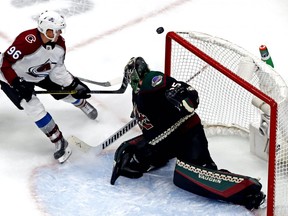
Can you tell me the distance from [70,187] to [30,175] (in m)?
0.23

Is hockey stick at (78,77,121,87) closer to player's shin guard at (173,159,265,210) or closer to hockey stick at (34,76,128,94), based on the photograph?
hockey stick at (34,76,128,94)

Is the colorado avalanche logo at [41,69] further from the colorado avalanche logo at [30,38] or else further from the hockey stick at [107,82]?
the hockey stick at [107,82]

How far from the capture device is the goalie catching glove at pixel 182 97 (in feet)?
12.2

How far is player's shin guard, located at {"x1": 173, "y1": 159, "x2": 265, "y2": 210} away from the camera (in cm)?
379

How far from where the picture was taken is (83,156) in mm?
4258

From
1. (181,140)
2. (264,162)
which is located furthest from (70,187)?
(264,162)

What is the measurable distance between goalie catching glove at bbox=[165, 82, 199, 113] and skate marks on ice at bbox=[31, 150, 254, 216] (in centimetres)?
45

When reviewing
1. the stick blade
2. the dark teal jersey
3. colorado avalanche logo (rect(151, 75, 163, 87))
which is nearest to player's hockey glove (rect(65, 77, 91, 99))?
the stick blade

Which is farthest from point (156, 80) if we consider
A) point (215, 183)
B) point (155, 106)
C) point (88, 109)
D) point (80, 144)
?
point (88, 109)

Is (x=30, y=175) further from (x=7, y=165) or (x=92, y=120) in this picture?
(x=92, y=120)

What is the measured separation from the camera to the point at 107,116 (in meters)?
4.57

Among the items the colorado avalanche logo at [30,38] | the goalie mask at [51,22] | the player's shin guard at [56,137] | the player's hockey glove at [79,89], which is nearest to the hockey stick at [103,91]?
the player's hockey glove at [79,89]

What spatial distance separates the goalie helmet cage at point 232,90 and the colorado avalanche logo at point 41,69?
0.57m

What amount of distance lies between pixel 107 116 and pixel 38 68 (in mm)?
538
